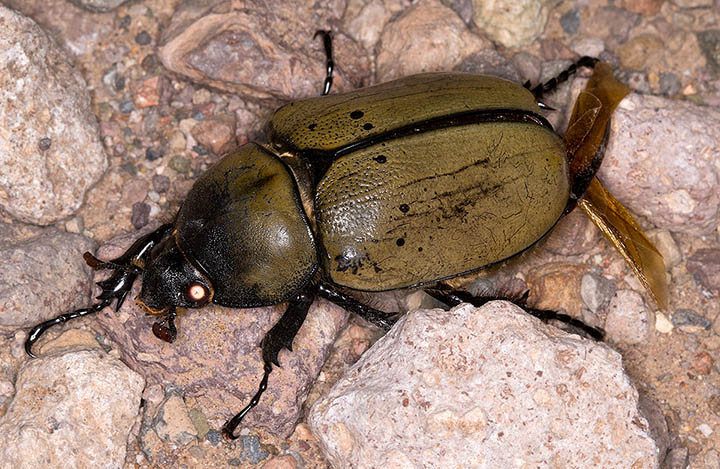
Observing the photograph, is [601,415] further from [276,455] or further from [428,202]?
[276,455]

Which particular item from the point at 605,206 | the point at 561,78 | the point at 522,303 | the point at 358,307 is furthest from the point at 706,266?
the point at 358,307

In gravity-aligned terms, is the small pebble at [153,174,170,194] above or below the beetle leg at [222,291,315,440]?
above

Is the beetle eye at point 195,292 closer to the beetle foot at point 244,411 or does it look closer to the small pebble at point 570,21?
the beetle foot at point 244,411

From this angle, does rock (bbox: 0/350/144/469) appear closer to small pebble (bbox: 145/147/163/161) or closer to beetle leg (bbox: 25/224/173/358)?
beetle leg (bbox: 25/224/173/358)

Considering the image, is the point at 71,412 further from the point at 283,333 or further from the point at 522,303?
the point at 522,303

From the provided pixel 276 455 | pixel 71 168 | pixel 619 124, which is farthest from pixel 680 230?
pixel 71 168

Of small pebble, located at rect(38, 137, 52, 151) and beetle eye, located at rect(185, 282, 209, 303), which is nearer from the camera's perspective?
beetle eye, located at rect(185, 282, 209, 303)

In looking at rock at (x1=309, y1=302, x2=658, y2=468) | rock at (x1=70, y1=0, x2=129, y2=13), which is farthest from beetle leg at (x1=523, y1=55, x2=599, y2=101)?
rock at (x1=70, y1=0, x2=129, y2=13)

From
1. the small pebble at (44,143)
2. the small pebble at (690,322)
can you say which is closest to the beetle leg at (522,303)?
the small pebble at (690,322)
